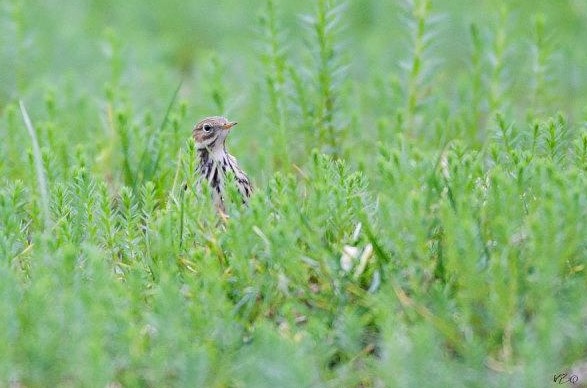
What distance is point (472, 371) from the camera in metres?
4.33

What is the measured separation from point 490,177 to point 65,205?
2.16m

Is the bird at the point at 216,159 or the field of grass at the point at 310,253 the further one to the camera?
the bird at the point at 216,159

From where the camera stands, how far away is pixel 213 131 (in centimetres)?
717

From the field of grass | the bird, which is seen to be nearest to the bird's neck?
the bird

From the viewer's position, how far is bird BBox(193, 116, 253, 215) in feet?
21.7

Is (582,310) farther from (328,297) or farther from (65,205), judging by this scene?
(65,205)

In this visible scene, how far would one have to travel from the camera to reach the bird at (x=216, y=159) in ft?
21.7

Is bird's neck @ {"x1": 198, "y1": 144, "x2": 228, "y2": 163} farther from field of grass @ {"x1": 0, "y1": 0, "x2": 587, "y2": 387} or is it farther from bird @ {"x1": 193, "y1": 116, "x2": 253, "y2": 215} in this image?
field of grass @ {"x1": 0, "y1": 0, "x2": 587, "y2": 387}

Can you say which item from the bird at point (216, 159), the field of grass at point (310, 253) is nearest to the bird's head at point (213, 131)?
the bird at point (216, 159)

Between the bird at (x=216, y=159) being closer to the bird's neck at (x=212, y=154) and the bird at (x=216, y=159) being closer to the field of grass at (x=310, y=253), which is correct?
the bird's neck at (x=212, y=154)

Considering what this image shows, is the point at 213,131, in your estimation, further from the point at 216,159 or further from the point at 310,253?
the point at 310,253

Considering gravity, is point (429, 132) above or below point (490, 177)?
below

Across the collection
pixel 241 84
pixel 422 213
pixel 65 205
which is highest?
pixel 422 213

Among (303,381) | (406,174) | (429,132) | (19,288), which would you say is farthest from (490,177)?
(429,132)
